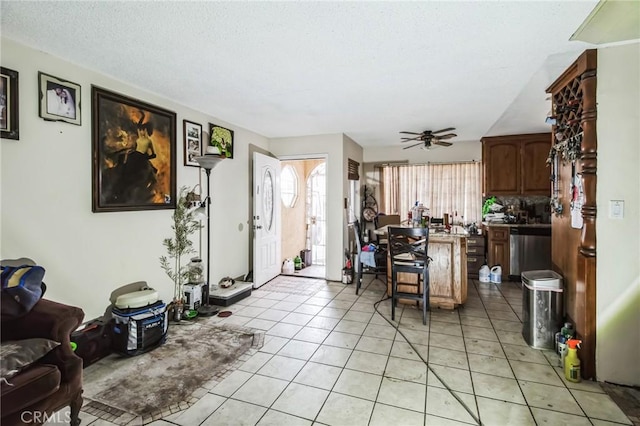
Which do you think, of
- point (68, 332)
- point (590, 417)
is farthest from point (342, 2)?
point (590, 417)

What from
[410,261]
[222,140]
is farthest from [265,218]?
[410,261]

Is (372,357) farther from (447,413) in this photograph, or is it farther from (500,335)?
(500,335)

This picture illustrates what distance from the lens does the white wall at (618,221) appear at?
86.4 inches

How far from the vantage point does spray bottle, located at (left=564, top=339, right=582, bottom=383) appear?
2.29m

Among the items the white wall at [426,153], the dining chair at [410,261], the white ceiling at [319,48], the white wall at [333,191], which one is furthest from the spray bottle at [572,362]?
the white wall at [426,153]

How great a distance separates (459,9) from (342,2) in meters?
0.67

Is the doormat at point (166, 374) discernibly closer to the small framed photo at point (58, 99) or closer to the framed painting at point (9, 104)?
the framed painting at point (9, 104)

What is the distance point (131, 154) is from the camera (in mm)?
3023

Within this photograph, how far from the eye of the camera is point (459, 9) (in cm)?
180

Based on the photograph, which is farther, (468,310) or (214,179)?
(214,179)

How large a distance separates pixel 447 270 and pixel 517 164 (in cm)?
280

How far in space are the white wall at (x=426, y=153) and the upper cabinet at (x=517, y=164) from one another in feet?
1.07

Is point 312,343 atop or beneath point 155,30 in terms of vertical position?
beneath

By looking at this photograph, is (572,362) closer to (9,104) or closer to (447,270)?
(447,270)
